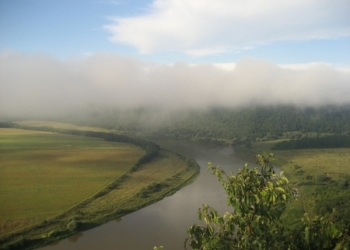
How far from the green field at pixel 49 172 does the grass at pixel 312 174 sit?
63.5 ft

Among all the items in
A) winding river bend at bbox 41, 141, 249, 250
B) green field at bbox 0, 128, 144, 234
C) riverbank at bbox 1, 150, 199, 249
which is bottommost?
winding river bend at bbox 41, 141, 249, 250

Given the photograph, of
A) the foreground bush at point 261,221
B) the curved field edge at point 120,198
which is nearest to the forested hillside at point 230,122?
the curved field edge at point 120,198

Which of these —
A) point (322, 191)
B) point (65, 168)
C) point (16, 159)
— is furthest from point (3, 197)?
point (322, 191)

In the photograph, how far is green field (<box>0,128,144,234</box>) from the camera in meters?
22.8

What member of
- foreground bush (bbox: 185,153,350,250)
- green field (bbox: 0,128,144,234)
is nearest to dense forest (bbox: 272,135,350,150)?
green field (bbox: 0,128,144,234)

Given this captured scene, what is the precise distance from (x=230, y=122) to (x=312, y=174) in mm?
50043

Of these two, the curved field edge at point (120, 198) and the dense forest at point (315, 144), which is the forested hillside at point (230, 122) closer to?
the dense forest at point (315, 144)

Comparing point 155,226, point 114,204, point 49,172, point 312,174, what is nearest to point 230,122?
point 312,174

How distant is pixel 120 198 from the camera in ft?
88.8

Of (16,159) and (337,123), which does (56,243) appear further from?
(337,123)

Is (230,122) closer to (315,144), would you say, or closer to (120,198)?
(315,144)

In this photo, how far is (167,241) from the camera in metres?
18.6

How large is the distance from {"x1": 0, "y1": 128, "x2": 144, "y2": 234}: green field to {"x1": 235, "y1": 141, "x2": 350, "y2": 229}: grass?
63.5 ft

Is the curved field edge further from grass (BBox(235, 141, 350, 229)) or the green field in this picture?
grass (BBox(235, 141, 350, 229))
